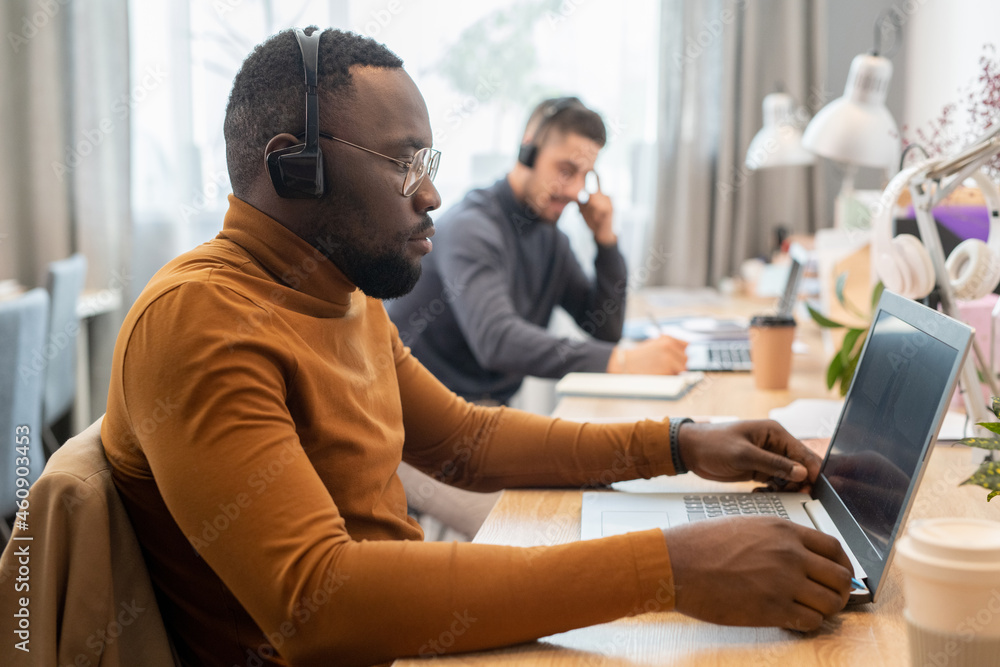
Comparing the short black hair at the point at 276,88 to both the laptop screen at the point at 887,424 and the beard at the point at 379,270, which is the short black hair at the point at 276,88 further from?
the laptop screen at the point at 887,424

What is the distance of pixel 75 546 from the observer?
0.72 meters

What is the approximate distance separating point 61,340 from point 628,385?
5.77ft

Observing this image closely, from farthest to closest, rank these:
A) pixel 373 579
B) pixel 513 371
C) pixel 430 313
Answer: pixel 430 313 → pixel 513 371 → pixel 373 579

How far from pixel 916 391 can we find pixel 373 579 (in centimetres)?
50

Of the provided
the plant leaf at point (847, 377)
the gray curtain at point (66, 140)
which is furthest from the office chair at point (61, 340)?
the plant leaf at point (847, 377)

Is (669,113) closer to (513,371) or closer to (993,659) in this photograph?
(513,371)

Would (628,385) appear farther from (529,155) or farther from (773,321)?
(529,155)

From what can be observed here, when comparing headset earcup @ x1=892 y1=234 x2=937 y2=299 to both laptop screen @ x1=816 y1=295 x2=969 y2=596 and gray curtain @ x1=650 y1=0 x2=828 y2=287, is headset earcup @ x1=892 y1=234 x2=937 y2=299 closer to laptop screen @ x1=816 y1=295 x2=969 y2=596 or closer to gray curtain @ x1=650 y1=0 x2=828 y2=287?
laptop screen @ x1=816 y1=295 x2=969 y2=596

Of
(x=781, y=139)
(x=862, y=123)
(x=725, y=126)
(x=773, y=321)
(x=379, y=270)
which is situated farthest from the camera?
(x=725, y=126)

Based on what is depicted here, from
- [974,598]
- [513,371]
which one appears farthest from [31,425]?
[974,598]

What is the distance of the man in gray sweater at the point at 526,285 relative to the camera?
185 centimetres

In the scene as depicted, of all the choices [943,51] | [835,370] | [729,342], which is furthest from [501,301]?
[943,51]

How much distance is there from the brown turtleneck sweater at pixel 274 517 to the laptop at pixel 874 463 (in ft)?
0.68

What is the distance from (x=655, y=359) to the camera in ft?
5.79
